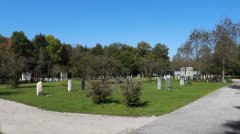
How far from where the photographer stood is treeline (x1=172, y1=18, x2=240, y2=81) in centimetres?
6275

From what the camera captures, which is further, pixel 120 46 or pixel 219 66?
pixel 120 46

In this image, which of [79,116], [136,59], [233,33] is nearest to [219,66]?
[233,33]

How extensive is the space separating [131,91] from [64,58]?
84477mm

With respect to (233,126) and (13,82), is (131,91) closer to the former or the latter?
(233,126)

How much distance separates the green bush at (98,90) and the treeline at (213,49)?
44.7 metres

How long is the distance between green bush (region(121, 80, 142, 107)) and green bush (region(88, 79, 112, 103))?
1.60 meters

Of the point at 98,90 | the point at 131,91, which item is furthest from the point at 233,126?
the point at 98,90

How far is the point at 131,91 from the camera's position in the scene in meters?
18.3

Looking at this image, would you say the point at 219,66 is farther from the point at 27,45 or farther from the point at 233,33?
the point at 27,45

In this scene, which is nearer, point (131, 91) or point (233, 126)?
point (233, 126)

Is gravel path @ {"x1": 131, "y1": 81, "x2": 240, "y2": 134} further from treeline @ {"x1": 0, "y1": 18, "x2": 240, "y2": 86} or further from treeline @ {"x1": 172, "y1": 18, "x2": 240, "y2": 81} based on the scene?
treeline @ {"x1": 172, "y1": 18, "x2": 240, "y2": 81}

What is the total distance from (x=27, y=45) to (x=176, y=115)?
77583mm

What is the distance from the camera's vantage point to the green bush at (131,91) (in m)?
18.2

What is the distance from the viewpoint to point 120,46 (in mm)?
119062
